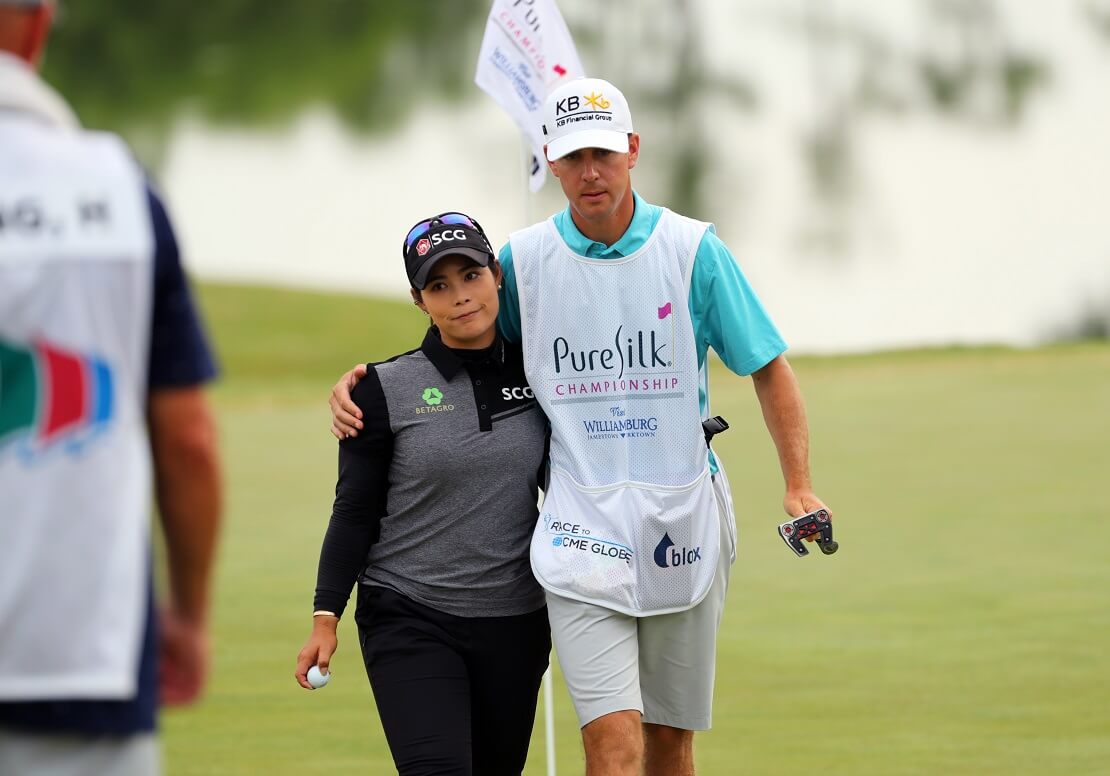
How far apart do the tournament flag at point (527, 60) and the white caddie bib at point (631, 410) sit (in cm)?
161

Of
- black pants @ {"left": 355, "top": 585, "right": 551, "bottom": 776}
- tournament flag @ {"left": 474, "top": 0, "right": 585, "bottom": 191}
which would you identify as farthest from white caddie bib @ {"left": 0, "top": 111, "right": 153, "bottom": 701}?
tournament flag @ {"left": 474, "top": 0, "right": 585, "bottom": 191}

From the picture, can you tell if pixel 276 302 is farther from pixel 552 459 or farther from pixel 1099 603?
pixel 552 459

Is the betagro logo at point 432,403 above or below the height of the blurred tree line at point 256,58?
below

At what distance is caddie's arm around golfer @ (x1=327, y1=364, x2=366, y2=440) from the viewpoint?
439 cm

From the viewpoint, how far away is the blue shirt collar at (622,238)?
15.1 feet

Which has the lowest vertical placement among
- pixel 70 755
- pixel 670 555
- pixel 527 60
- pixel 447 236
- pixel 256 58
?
pixel 70 755

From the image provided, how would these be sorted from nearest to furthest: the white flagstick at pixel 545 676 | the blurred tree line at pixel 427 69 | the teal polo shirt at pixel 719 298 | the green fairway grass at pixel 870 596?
the teal polo shirt at pixel 719 298 → the white flagstick at pixel 545 676 → the green fairway grass at pixel 870 596 → the blurred tree line at pixel 427 69

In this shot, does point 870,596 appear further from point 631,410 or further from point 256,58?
point 256,58

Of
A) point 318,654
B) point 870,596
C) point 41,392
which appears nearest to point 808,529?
point 318,654

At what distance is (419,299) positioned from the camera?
4539mm

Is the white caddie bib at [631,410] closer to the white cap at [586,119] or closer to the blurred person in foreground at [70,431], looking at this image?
the white cap at [586,119]

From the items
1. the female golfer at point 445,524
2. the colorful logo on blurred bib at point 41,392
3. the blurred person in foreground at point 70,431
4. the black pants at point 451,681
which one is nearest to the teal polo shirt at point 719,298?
the female golfer at point 445,524

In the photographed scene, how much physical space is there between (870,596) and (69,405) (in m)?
8.25

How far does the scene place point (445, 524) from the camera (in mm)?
4426
